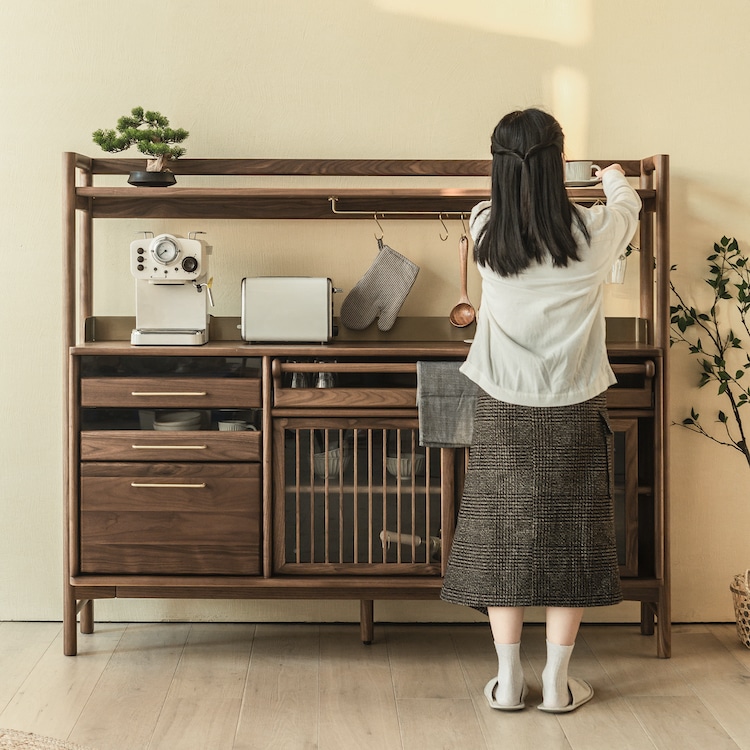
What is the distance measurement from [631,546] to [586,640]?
1.34 feet

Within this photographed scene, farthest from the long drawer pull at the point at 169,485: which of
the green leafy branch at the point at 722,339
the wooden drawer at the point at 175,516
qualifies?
the green leafy branch at the point at 722,339

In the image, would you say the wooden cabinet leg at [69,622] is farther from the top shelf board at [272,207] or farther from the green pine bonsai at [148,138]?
the green pine bonsai at [148,138]

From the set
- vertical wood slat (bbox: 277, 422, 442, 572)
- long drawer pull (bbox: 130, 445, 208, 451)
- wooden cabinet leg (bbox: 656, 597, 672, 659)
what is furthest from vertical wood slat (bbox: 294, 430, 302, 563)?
wooden cabinet leg (bbox: 656, 597, 672, 659)

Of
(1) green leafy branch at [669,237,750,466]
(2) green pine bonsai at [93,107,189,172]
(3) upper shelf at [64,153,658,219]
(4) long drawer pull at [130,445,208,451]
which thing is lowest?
(4) long drawer pull at [130,445,208,451]

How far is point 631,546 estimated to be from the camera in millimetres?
2533

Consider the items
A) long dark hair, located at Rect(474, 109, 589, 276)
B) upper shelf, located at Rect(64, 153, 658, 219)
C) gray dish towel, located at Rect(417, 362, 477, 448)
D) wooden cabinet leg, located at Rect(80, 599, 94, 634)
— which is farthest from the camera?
wooden cabinet leg, located at Rect(80, 599, 94, 634)

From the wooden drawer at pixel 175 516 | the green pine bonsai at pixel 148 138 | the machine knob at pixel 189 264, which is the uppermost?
the green pine bonsai at pixel 148 138

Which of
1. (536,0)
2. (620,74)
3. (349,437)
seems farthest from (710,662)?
(536,0)

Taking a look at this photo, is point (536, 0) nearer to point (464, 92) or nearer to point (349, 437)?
point (464, 92)

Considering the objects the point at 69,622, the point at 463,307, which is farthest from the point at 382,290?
the point at 69,622

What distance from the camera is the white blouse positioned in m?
2.08

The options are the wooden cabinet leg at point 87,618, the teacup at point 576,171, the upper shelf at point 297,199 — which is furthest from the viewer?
the wooden cabinet leg at point 87,618

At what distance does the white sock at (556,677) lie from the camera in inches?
85.9

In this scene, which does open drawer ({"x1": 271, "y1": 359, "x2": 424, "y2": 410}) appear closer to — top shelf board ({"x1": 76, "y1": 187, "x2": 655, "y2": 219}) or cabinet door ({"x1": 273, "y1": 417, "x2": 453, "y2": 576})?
cabinet door ({"x1": 273, "y1": 417, "x2": 453, "y2": 576})
